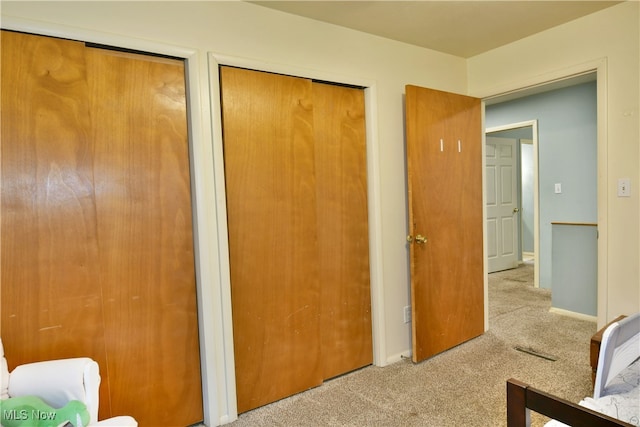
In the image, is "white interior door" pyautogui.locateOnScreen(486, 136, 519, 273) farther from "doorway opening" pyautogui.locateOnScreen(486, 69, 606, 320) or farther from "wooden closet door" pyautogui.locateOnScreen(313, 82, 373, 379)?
"wooden closet door" pyautogui.locateOnScreen(313, 82, 373, 379)

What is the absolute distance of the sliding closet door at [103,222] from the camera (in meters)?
1.55

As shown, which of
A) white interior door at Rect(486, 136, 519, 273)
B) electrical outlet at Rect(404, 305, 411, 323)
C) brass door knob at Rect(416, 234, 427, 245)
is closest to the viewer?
brass door knob at Rect(416, 234, 427, 245)

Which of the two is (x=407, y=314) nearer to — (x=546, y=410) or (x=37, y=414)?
(x=546, y=410)

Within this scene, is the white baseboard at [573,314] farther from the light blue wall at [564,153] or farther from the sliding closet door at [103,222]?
the sliding closet door at [103,222]

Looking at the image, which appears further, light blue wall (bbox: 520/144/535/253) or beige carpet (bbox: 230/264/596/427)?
light blue wall (bbox: 520/144/535/253)

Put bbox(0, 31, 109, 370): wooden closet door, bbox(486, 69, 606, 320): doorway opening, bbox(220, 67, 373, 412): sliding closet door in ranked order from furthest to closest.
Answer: bbox(486, 69, 606, 320): doorway opening → bbox(220, 67, 373, 412): sliding closet door → bbox(0, 31, 109, 370): wooden closet door

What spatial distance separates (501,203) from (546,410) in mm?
4839

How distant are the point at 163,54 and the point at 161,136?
1.28 ft

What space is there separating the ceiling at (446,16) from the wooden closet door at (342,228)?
408mm

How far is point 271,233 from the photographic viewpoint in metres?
2.14

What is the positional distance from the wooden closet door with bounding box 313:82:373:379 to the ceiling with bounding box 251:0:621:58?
16.1 inches

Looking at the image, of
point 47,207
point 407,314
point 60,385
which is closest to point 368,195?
point 407,314

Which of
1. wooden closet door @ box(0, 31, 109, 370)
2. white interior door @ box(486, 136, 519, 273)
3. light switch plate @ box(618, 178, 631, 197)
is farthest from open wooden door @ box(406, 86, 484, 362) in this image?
white interior door @ box(486, 136, 519, 273)

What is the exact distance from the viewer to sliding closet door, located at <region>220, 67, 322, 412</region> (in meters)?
2.04
